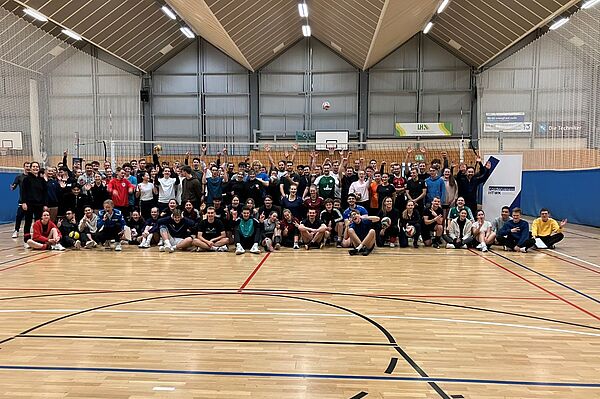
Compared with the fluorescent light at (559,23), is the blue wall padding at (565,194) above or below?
below

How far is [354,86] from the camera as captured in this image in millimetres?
24328

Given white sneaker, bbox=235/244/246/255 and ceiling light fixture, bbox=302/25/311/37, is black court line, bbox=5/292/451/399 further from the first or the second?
ceiling light fixture, bbox=302/25/311/37

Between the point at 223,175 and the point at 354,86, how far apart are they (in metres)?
15.6

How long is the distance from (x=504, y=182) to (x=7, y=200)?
15762 millimetres

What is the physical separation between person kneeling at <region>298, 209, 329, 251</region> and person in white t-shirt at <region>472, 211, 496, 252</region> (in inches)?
132

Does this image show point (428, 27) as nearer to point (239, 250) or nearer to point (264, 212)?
point (264, 212)

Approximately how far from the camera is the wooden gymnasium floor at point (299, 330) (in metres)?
3.45

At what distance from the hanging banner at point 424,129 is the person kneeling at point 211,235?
53.6ft

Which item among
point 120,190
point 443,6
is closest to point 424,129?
point 443,6

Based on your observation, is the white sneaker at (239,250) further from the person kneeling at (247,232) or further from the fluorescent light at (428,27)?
the fluorescent light at (428,27)

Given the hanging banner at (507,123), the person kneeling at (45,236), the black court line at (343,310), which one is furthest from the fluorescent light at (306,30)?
the black court line at (343,310)

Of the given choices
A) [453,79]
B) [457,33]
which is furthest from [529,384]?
[453,79]

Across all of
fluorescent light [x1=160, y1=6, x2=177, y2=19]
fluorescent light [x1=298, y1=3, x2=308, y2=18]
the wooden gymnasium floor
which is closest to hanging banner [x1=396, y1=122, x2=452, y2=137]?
fluorescent light [x1=298, y1=3, x2=308, y2=18]

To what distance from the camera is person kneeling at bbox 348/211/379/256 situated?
923 centimetres
